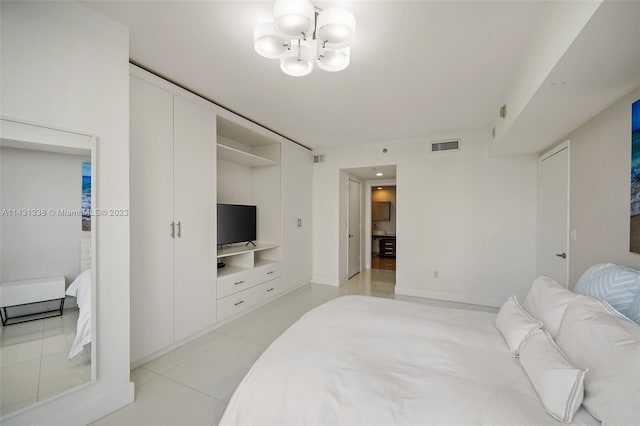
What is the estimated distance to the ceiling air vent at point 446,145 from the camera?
13.0ft

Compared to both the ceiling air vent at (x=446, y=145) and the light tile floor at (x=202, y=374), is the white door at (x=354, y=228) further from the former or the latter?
the light tile floor at (x=202, y=374)

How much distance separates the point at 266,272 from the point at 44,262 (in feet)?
8.09

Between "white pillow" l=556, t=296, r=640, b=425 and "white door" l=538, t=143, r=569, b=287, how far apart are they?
196cm

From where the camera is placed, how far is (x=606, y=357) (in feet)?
3.07

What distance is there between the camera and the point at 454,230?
3.99 metres

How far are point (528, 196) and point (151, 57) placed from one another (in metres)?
4.81

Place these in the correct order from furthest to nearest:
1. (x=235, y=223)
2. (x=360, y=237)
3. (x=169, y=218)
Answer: (x=360, y=237) < (x=235, y=223) < (x=169, y=218)

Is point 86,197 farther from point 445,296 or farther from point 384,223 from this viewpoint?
point 384,223

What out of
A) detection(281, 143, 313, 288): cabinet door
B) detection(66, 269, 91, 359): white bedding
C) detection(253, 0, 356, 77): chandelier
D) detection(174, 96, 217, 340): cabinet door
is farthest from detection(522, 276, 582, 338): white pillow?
detection(281, 143, 313, 288): cabinet door

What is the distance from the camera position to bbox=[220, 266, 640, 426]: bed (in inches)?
36.6

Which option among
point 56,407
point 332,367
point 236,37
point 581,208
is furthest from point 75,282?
point 581,208

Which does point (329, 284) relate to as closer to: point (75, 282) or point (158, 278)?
point (158, 278)

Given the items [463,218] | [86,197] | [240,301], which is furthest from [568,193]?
[86,197]

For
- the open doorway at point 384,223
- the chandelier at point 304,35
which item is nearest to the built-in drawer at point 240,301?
the chandelier at point 304,35
